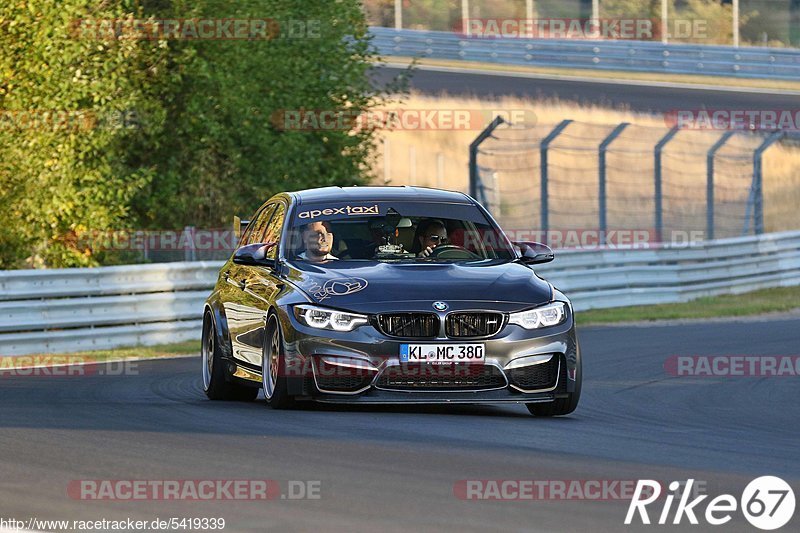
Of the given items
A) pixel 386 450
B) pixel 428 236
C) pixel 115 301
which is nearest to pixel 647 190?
pixel 115 301

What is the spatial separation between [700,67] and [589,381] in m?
33.1

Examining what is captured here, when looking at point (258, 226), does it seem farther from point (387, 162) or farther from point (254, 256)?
point (387, 162)

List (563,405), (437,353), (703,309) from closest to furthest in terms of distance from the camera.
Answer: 1. (437,353)
2. (563,405)
3. (703,309)

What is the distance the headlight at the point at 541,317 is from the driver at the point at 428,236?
3.98 feet

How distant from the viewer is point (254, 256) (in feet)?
39.6

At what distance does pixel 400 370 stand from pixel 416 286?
0.58 meters

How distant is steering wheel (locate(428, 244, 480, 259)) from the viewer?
12.0 m

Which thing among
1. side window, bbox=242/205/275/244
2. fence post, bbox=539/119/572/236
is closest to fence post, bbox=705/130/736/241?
fence post, bbox=539/119/572/236

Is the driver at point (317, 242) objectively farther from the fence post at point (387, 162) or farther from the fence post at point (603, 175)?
the fence post at point (387, 162)

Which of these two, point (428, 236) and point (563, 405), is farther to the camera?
point (428, 236)

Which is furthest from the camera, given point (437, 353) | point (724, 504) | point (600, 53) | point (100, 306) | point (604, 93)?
point (600, 53)

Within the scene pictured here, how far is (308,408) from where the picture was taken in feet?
37.3

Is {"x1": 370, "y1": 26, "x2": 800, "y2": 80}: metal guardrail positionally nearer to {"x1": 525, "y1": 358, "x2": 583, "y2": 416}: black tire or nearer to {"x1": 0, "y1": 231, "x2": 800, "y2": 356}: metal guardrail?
{"x1": 0, "y1": 231, "x2": 800, "y2": 356}: metal guardrail

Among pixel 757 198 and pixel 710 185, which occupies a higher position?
pixel 710 185
